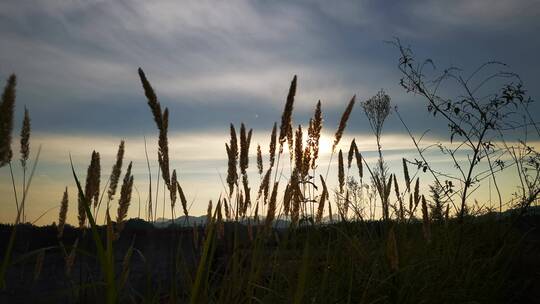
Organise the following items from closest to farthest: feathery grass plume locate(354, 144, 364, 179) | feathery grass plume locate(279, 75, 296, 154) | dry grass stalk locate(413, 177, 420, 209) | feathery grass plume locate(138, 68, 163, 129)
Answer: feathery grass plume locate(138, 68, 163, 129) → feathery grass plume locate(279, 75, 296, 154) → dry grass stalk locate(413, 177, 420, 209) → feathery grass plume locate(354, 144, 364, 179)

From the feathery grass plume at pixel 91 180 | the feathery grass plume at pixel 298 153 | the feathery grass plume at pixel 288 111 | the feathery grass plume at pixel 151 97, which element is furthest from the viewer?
the feathery grass plume at pixel 298 153

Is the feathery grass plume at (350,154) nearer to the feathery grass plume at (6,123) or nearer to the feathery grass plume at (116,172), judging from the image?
the feathery grass plume at (116,172)

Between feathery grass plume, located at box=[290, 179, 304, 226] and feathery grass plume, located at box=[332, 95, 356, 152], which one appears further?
feathery grass plume, located at box=[332, 95, 356, 152]

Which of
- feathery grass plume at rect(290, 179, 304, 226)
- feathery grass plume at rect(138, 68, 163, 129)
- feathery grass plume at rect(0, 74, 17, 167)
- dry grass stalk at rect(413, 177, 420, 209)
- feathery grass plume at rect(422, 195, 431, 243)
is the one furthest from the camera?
dry grass stalk at rect(413, 177, 420, 209)

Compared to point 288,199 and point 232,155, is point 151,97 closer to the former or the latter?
point 232,155

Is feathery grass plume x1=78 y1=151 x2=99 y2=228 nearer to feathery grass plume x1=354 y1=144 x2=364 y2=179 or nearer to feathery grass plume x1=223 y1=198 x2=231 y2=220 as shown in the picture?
feathery grass plume x1=223 y1=198 x2=231 y2=220

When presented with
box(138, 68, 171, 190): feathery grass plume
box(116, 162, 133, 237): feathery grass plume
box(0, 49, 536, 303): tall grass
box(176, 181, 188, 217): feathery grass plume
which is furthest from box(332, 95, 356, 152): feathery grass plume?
box(116, 162, 133, 237): feathery grass plume

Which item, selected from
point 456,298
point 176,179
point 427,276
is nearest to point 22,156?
point 176,179

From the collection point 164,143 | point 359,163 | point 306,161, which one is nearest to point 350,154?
point 359,163

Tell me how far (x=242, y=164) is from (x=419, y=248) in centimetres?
186

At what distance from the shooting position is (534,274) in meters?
4.75

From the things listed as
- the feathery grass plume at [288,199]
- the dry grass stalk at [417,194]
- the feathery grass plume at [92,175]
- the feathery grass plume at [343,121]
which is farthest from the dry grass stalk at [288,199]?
the feathery grass plume at [92,175]

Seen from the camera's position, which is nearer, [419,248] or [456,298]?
[456,298]

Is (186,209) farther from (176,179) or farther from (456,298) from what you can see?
(456,298)
